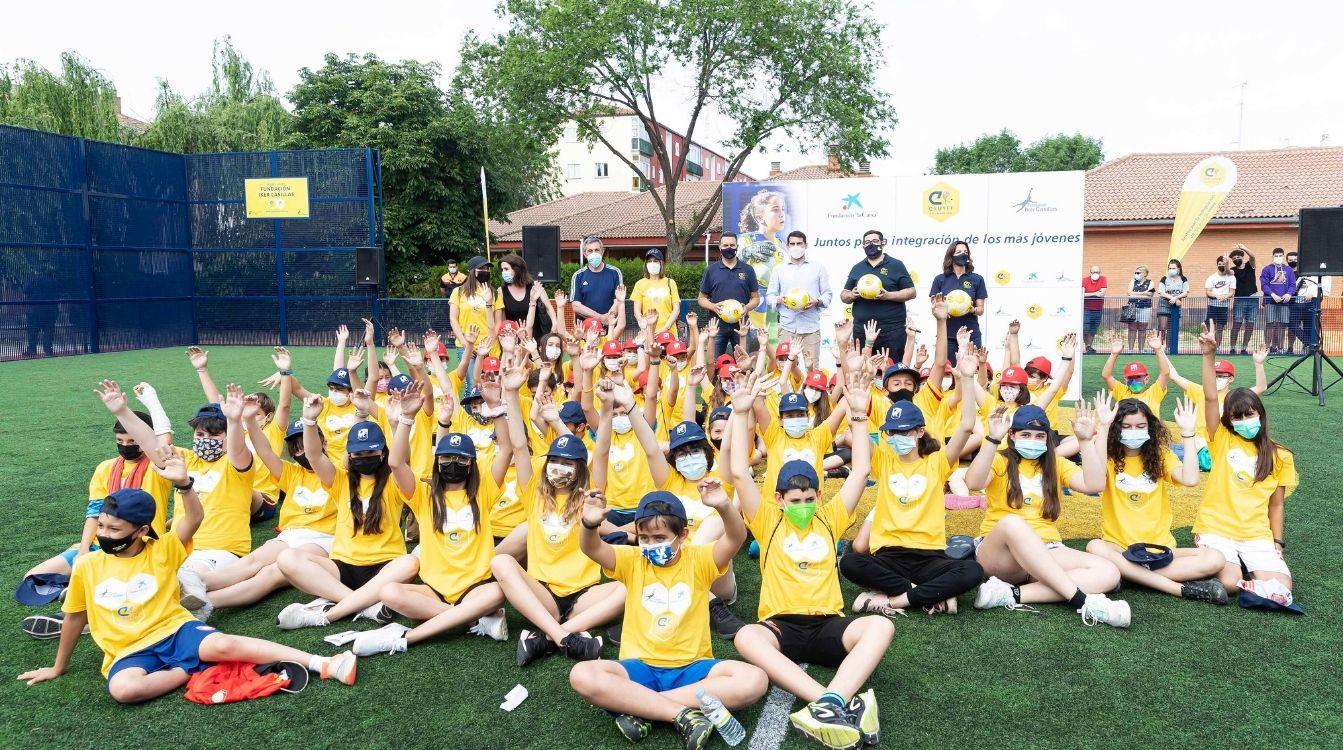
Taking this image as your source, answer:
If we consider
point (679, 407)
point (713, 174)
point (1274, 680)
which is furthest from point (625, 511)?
point (713, 174)

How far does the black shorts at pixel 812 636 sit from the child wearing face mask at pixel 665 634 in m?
0.39

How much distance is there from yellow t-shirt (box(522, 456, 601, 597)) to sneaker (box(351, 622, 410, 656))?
823 millimetres

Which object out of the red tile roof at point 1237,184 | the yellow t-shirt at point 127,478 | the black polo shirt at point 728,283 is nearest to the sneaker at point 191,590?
the yellow t-shirt at point 127,478

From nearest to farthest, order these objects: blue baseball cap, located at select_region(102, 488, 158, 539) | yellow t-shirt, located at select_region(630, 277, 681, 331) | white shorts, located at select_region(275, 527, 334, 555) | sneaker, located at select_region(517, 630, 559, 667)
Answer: blue baseball cap, located at select_region(102, 488, 158, 539), sneaker, located at select_region(517, 630, 559, 667), white shorts, located at select_region(275, 527, 334, 555), yellow t-shirt, located at select_region(630, 277, 681, 331)

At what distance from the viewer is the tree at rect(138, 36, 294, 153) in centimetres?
3098

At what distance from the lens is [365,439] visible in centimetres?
536

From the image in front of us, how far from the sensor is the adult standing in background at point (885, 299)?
9.73 metres

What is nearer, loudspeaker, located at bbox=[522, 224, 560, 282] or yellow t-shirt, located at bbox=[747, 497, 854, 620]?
yellow t-shirt, located at bbox=[747, 497, 854, 620]

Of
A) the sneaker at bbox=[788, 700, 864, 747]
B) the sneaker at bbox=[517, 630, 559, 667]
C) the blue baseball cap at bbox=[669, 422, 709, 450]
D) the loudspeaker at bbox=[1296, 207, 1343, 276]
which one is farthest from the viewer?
the loudspeaker at bbox=[1296, 207, 1343, 276]

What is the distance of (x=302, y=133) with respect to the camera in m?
34.2

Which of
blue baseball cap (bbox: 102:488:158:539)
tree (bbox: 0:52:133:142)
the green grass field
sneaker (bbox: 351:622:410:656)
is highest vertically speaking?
tree (bbox: 0:52:133:142)

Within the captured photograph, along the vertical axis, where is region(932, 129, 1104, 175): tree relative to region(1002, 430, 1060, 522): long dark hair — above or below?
above

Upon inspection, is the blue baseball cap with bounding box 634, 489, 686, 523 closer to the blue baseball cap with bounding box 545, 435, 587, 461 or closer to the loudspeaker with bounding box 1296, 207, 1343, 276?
the blue baseball cap with bounding box 545, 435, 587, 461

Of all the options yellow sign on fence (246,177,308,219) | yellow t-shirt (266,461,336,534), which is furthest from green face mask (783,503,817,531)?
yellow sign on fence (246,177,308,219)
